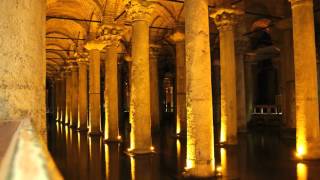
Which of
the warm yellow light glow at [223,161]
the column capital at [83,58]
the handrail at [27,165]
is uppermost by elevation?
the column capital at [83,58]

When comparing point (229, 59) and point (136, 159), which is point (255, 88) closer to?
point (229, 59)

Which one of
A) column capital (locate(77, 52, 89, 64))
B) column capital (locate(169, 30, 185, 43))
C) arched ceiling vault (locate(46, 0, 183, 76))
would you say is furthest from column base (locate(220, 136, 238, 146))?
column capital (locate(77, 52, 89, 64))

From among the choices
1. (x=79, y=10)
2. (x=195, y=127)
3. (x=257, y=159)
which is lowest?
(x=257, y=159)

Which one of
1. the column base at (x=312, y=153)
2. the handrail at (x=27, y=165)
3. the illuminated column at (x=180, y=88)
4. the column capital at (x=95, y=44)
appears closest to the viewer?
the handrail at (x=27, y=165)

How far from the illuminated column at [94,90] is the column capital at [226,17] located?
22.1 ft

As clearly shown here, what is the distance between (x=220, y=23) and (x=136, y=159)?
679 centimetres

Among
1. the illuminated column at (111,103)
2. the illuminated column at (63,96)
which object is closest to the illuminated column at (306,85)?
the illuminated column at (111,103)

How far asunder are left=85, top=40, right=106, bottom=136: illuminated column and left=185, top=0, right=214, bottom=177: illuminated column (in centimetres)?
1045

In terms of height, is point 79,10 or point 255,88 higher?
point 79,10

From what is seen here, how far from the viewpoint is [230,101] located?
1280cm

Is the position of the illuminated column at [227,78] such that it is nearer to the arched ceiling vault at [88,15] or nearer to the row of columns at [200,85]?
the row of columns at [200,85]

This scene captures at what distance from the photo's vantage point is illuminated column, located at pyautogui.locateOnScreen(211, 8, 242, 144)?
12.7 metres

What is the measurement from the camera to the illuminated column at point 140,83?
34.8 ft

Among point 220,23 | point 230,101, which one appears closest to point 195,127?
point 230,101
